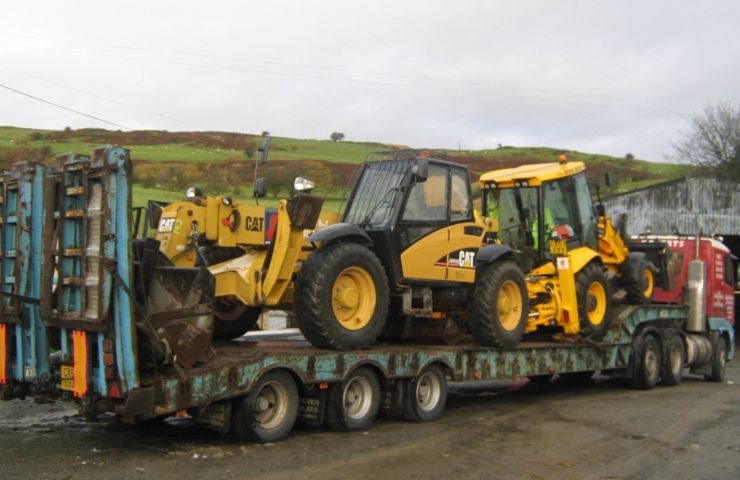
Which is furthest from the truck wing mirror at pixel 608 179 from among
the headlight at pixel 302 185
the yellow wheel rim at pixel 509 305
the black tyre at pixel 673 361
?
the headlight at pixel 302 185

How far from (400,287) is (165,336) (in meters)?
3.38

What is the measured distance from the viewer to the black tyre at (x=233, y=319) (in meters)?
9.26

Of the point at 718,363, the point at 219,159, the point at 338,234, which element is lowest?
the point at 718,363

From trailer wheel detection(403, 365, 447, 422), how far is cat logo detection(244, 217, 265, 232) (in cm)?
262

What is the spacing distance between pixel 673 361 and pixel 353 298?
8.70 meters

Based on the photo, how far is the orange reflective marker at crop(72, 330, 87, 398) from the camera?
258 inches

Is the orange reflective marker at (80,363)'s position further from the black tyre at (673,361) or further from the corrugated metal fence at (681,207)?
the corrugated metal fence at (681,207)

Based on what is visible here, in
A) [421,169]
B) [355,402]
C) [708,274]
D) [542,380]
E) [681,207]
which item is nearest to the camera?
[355,402]

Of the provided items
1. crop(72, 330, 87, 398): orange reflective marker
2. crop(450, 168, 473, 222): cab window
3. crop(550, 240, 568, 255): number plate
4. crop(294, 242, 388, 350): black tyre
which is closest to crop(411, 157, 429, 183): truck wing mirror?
crop(450, 168, 473, 222): cab window

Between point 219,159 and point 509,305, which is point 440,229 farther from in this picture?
point 219,159

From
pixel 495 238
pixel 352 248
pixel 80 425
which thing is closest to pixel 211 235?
pixel 352 248

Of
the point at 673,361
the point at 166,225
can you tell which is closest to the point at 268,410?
the point at 166,225

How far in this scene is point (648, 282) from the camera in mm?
14555

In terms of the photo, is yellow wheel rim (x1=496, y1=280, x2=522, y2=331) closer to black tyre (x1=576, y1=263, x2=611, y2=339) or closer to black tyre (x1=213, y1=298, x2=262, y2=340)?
black tyre (x1=576, y1=263, x2=611, y2=339)
